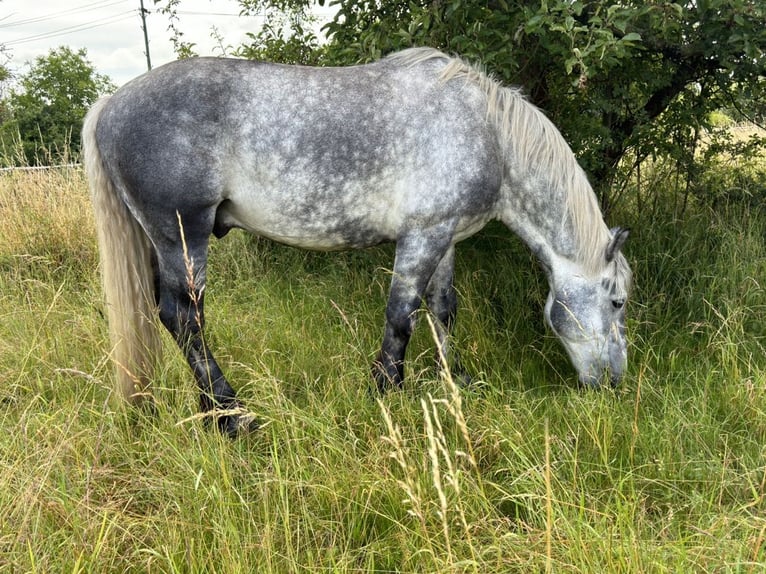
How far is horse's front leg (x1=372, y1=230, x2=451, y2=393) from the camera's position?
2775 mm

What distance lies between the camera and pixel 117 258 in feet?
9.14

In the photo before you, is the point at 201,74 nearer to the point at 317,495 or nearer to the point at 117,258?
the point at 117,258

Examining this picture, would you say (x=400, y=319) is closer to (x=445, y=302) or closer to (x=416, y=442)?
(x=445, y=302)

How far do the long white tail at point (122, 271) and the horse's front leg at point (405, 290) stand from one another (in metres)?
1.21

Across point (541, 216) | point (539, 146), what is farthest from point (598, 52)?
point (541, 216)

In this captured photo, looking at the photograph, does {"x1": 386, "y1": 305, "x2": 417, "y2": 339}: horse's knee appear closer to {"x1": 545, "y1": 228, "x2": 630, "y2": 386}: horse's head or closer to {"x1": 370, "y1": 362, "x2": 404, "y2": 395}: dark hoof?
{"x1": 370, "y1": 362, "x2": 404, "y2": 395}: dark hoof

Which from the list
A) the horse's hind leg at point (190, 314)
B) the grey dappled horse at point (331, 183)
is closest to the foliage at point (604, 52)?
the grey dappled horse at point (331, 183)

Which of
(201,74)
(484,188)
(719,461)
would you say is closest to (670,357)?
(719,461)

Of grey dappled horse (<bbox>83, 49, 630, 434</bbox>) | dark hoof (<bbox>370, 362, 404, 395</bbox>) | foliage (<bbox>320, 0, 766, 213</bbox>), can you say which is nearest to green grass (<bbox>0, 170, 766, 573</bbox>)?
dark hoof (<bbox>370, 362, 404, 395</bbox>)

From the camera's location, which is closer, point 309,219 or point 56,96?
point 309,219

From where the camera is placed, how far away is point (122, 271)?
9.16 ft

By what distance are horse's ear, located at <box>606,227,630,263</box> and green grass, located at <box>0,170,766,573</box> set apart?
2.02 ft

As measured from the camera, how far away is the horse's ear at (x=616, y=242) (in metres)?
2.81

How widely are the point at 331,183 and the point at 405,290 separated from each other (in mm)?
681
